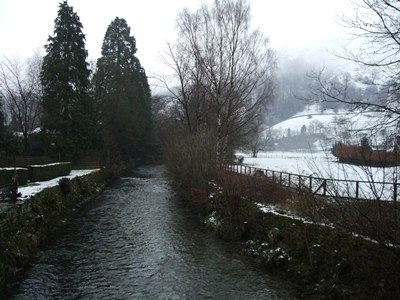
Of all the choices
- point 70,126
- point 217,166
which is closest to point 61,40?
point 70,126

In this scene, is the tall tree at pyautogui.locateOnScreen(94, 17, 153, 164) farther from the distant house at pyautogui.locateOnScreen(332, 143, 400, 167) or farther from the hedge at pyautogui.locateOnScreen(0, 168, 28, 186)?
the distant house at pyautogui.locateOnScreen(332, 143, 400, 167)

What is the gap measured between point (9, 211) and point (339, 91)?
10.0 m

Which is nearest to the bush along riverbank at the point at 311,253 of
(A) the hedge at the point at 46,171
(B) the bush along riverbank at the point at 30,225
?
(B) the bush along riverbank at the point at 30,225

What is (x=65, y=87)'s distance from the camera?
1259 inches

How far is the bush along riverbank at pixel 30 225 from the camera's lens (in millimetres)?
9241

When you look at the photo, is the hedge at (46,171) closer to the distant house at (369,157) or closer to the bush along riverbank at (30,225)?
the bush along riverbank at (30,225)

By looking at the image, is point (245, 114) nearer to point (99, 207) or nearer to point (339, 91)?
point (99, 207)

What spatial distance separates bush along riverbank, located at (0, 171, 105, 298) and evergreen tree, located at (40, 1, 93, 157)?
40.9 ft

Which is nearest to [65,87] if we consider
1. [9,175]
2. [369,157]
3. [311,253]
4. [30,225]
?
[9,175]

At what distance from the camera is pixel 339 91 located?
7.45 meters

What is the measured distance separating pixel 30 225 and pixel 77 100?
2212 centimetres

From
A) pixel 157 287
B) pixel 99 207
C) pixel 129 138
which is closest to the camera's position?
pixel 157 287

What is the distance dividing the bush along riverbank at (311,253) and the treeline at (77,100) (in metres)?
22.2

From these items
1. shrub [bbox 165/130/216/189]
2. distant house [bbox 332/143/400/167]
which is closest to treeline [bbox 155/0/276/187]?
shrub [bbox 165/130/216/189]
